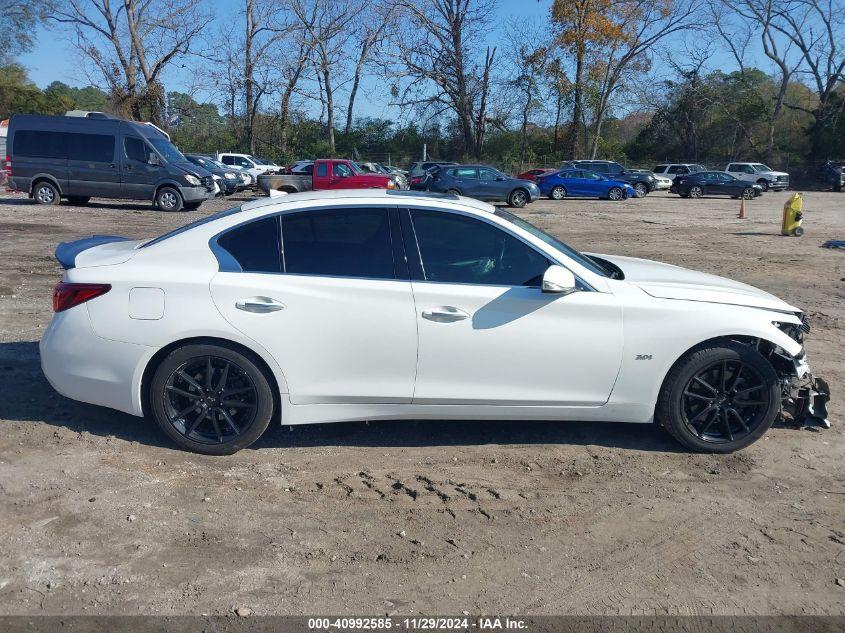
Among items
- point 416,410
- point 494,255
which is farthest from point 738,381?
point 416,410

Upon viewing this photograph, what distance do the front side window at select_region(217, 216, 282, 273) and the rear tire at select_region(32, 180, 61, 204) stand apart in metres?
19.1

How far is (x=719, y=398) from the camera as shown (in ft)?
15.8

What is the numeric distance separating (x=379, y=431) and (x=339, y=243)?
51.9 inches

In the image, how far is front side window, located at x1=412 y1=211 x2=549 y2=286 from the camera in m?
4.71

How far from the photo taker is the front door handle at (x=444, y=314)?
458 centimetres

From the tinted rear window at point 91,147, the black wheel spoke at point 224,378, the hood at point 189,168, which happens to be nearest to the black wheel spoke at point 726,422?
the black wheel spoke at point 224,378

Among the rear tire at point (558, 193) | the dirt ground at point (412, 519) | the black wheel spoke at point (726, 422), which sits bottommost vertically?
Result: the dirt ground at point (412, 519)

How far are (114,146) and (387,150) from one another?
123 feet

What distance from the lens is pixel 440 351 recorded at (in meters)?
4.60

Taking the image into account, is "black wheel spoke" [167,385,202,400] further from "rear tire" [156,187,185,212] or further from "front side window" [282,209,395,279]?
"rear tire" [156,187,185,212]

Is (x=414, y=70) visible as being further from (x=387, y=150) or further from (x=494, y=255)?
(x=494, y=255)

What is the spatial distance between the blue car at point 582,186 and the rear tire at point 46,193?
20.4 meters

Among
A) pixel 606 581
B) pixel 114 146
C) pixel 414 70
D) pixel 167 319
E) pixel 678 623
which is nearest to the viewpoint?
pixel 678 623

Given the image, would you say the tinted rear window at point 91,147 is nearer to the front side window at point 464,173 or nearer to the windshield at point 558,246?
the front side window at point 464,173
